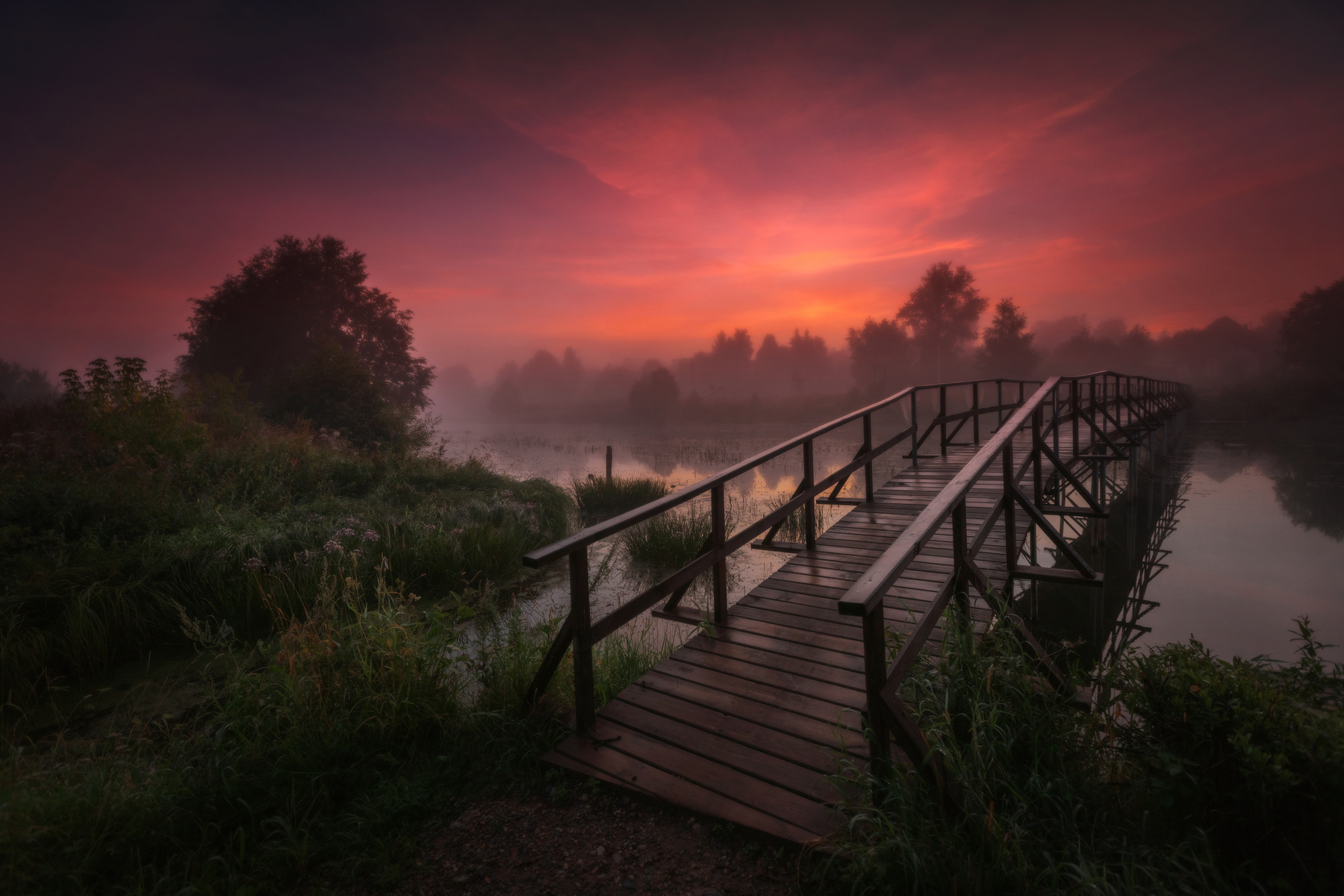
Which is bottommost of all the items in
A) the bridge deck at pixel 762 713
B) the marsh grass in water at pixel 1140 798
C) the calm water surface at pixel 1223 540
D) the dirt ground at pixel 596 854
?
the calm water surface at pixel 1223 540

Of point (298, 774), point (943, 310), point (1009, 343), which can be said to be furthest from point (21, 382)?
point (1009, 343)

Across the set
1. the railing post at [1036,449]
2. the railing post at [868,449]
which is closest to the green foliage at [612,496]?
the railing post at [868,449]

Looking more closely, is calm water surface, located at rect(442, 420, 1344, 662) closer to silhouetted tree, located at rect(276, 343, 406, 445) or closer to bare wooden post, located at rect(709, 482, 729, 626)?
bare wooden post, located at rect(709, 482, 729, 626)

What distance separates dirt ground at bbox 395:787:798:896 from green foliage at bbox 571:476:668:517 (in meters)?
9.69

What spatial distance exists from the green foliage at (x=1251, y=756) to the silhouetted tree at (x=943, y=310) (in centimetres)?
5320

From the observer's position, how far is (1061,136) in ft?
57.5

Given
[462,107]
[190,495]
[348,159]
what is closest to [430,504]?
[190,495]

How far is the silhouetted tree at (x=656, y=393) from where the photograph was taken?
63.7 metres

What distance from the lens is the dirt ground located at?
209cm

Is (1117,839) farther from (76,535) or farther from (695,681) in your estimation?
(76,535)

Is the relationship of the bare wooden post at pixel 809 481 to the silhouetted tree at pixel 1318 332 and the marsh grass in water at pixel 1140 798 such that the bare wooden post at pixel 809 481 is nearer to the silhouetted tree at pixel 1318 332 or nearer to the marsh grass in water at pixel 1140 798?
the marsh grass in water at pixel 1140 798

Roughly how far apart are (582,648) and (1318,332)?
5343cm

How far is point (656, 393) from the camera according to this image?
6494 cm

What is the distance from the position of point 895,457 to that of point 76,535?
904 inches
